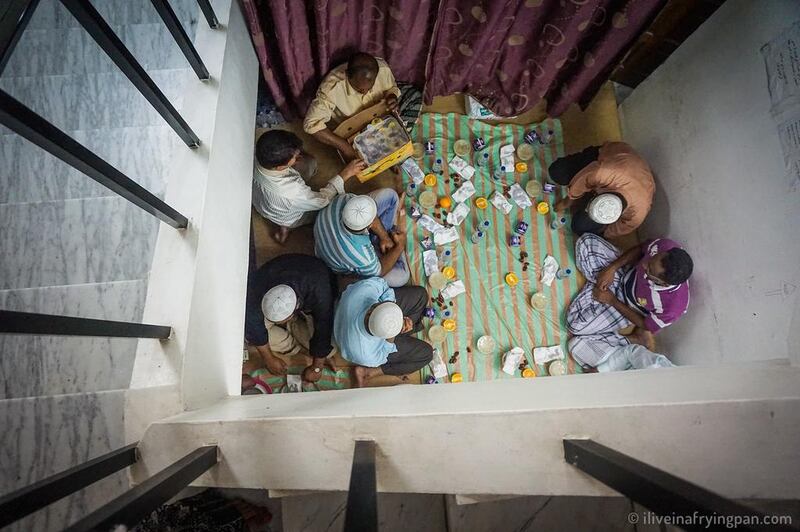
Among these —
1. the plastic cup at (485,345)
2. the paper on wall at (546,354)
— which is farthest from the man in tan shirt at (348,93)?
the paper on wall at (546,354)

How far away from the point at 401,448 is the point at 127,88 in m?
2.43

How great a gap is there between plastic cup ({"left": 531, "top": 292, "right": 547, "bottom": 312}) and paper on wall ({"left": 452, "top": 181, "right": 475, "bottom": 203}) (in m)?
0.90

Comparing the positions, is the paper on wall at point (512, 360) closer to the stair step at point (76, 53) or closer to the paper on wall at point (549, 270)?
the paper on wall at point (549, 270)

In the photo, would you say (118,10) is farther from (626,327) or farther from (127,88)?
(626,327)

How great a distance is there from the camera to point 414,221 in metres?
3.18

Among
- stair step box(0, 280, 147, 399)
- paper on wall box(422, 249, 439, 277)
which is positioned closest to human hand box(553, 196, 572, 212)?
paper on wall box(422, 249, 439, 277)

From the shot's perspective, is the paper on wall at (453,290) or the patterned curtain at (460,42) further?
the paper on wall at (453,290)

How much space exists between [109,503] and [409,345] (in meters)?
2.14

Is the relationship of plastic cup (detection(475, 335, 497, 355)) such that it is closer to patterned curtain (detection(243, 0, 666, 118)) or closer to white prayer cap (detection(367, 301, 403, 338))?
white prayer cap (detection(367, 301, 403, 338))

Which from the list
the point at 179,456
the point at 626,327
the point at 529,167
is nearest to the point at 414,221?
the point at 529,167

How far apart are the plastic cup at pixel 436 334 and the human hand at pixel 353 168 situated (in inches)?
48.6

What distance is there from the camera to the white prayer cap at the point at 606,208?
2.71 m

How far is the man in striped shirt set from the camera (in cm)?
242

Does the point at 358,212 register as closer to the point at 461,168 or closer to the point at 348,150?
the point at 348,150
